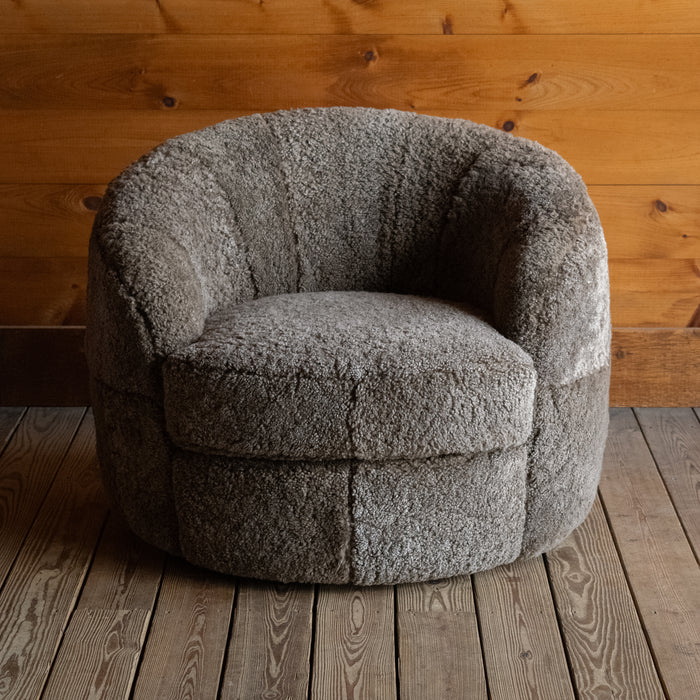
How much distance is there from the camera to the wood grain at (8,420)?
208 cm

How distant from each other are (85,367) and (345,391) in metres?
1.10

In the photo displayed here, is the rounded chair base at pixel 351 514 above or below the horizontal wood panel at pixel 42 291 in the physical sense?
above

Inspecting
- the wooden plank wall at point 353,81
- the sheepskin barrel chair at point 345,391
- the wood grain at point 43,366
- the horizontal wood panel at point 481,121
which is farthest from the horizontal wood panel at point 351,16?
the wood grain at point 43,366

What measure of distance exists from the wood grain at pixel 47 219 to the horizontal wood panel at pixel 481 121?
0.03 meters

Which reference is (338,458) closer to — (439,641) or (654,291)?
(439,641)

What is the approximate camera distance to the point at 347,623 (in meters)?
1.43

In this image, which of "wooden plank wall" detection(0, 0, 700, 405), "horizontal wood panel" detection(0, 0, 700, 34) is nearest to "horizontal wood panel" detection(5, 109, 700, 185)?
"wooden plank wall" detection(0, 0, 700, 405)

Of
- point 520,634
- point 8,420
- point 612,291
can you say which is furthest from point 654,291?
point 8,420

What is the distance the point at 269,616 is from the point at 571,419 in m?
0.60

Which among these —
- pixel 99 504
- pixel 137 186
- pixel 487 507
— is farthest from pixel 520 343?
pixel 99 504

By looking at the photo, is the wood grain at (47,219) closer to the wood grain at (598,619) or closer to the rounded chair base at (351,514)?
the rounded chair base at (351,514)

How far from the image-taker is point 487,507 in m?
1.45

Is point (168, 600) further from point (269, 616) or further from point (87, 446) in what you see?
point (87, 446)

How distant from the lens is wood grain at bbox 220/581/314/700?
1305 mm
